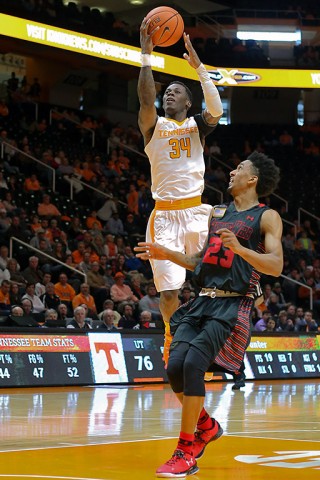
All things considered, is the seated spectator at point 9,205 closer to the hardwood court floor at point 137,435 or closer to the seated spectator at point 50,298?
the seated spectator at point 50,298

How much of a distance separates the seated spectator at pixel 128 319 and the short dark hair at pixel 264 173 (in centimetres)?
1049

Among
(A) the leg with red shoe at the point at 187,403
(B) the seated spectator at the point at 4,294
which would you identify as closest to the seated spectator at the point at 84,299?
(B) the seated spectator at the point at 4,294

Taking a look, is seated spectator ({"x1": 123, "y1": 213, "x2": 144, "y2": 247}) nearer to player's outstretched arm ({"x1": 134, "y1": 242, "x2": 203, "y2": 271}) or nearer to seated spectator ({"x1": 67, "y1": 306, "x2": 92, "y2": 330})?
seated spectator ({"x1": 67, "y1": 306, "x2": 92, "y2": 330})

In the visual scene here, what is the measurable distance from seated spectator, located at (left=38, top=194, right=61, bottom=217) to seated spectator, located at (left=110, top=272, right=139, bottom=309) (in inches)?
142

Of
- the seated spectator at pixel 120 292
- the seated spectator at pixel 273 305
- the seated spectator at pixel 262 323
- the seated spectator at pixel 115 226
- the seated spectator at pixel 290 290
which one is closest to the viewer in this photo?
the seated spectator at pixel 120 292

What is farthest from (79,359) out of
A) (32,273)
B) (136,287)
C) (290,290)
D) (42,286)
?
(290,290)

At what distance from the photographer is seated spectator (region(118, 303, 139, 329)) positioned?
1658cm

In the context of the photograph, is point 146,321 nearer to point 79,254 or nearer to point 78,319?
point 78,319

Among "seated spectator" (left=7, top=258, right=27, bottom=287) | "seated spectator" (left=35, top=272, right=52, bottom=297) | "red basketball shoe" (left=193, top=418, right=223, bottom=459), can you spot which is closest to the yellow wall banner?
"seated spectator" (left=7, top=258, right=27, bottom=287)

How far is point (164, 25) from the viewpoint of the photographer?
8.39 m

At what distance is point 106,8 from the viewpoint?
31844 mm

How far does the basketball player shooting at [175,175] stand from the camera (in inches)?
333

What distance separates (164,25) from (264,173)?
8.84ft

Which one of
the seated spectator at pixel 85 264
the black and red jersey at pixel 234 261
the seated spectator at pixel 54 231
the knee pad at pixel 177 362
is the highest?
the seated spectator at pixel 54 231
